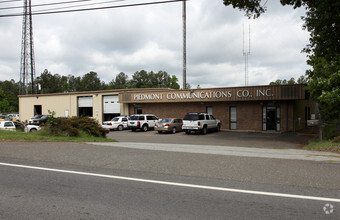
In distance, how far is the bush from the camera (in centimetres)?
1544

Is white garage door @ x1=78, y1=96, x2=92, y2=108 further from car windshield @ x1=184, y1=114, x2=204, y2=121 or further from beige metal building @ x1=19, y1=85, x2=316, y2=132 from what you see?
car windshield @ x1=184, y1=114, x2=204, y2=121

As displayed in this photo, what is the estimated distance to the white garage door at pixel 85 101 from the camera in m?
38.6

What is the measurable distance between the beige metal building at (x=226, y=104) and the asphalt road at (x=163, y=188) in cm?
1672

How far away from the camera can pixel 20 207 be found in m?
4.63

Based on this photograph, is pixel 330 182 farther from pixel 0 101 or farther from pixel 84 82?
pixel 84 82

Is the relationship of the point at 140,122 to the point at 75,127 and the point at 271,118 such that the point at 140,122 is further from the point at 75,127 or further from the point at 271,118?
the point at 271,118

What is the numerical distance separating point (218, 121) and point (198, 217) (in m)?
23.3

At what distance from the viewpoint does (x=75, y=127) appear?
53.3 feet

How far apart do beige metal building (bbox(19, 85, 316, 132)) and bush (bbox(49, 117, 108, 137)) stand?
1371 centimetres

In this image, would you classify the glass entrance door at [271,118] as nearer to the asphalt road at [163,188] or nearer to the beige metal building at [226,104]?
the beige metal building at [226,104]

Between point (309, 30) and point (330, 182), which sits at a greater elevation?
point (309, 30)

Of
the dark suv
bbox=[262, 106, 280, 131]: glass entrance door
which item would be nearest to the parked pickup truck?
bbox=[262, 106, 280, 131]: glass entrance door

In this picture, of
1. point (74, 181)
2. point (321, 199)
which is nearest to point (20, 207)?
point (74, 181)

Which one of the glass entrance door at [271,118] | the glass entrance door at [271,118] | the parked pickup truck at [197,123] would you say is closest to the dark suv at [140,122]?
the parked pickup truck at [197,123]
